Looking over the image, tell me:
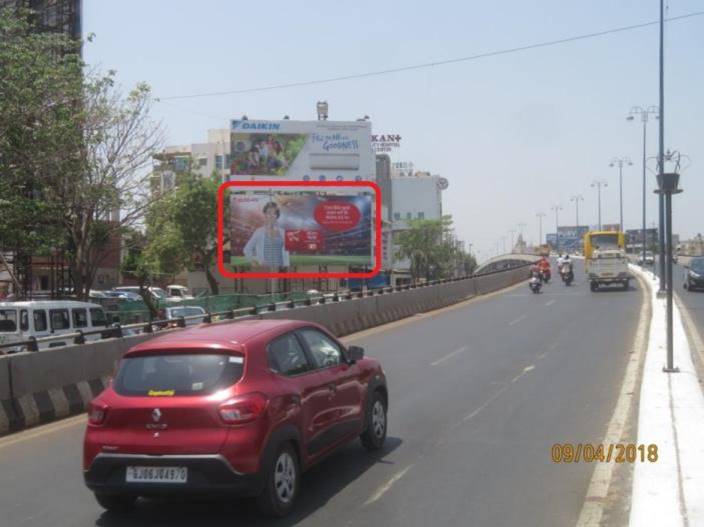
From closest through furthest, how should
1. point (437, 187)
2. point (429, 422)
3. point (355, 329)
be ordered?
point (429, 422) < point (355, 329) < point (437, 187)

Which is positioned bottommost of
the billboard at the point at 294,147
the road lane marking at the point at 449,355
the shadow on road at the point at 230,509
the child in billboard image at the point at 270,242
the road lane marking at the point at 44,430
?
the road lane marking at the point at 44,430

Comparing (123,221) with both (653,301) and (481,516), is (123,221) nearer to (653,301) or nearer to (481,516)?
(653,301)

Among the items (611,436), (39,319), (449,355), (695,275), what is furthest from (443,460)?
(695,275)

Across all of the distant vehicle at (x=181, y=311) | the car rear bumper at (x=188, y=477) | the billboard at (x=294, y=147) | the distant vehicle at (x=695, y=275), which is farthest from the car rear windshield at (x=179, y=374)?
the billboard at (x=294, y=147)

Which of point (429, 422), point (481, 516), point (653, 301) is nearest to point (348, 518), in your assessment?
point (481, 516)

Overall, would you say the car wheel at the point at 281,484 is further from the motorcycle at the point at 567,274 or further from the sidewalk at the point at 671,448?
the motorcycle at the point at 567,274

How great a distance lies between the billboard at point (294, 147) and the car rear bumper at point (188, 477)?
59.2 metres

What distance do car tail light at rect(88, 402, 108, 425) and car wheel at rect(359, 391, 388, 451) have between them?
291 cm

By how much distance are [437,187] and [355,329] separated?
315 feet

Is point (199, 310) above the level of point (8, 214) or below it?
below

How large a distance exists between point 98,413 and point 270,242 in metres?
33.7

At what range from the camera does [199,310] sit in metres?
26.3

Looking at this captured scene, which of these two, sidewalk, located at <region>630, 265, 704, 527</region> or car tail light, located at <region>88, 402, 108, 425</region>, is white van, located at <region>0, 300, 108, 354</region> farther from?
sidewalk, located at <region>630, 265, 704, 527</region>

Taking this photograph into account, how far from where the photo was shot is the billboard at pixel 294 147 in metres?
65.0
